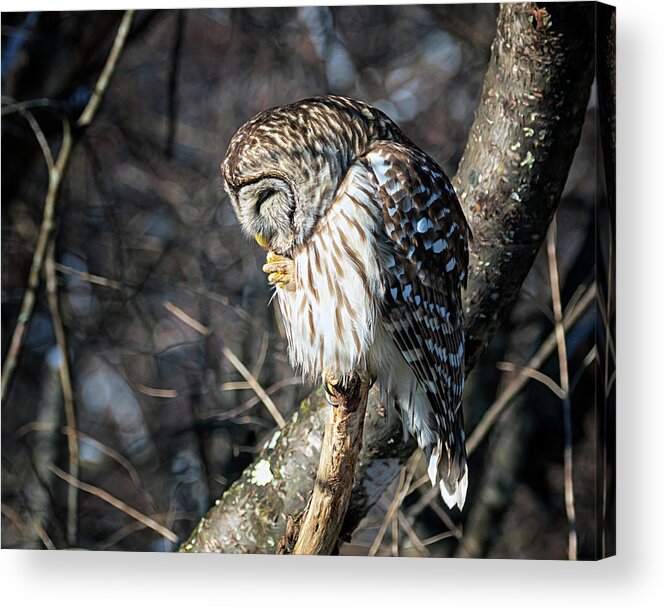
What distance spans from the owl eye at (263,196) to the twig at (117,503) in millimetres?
953

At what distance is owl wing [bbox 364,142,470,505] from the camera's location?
122 inches

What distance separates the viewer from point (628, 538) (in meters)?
3.23

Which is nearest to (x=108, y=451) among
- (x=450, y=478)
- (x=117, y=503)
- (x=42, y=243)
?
(x=117, y=503)

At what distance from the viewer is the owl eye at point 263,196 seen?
3189 millimetres

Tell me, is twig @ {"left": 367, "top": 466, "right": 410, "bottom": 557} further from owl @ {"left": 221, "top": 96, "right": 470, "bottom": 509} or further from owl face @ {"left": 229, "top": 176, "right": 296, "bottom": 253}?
owl face @ {"left": 229, "top": 176, "right": 296, "bottom": 253}

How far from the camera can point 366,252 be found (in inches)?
121

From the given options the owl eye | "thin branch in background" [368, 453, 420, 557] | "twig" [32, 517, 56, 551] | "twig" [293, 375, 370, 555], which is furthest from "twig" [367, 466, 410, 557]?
"twig" [32, 517, 56, 551]

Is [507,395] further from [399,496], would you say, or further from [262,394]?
[262,394]

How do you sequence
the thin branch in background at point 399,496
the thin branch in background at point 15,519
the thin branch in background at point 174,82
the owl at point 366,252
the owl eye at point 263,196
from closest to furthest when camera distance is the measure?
the owl at point 366,252 → the owl eye at point 263,196 → the thin branch in background at point 399,496 → the thin branch in background at point 174,82 → the thin branch in background at point 15,519

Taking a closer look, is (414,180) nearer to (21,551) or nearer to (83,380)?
(83,380)

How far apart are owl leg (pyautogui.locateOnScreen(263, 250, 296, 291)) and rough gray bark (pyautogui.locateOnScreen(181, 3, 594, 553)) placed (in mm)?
324

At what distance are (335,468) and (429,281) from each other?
0.55 metres

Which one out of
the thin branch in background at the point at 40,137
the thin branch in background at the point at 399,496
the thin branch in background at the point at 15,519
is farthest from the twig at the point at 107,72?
the thin branch in background at the point at 399,496

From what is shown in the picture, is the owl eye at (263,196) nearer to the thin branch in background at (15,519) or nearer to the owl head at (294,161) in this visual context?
the owl head at (294,161)
